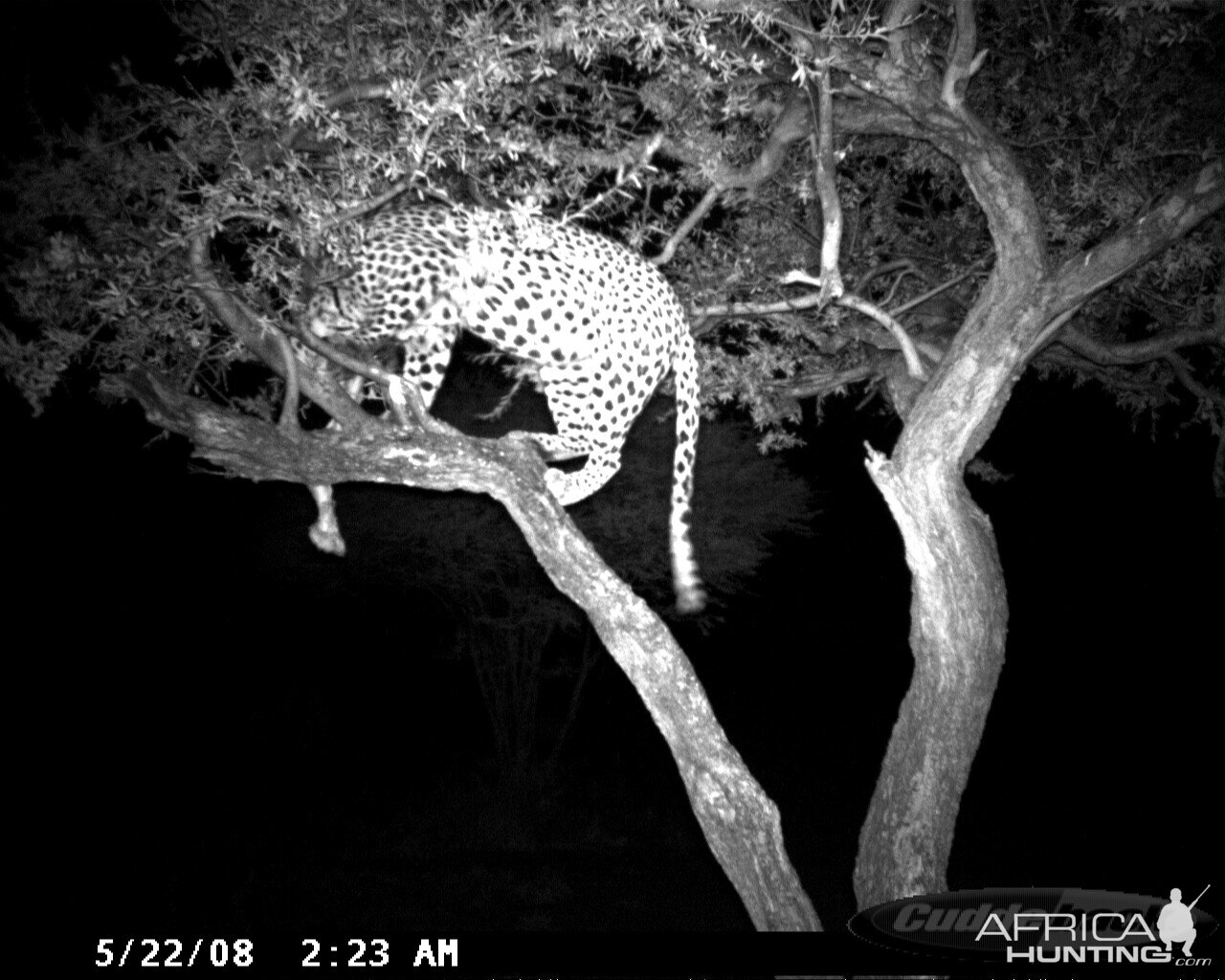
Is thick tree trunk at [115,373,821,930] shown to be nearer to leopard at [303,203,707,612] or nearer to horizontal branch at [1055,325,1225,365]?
leopard at [303,203,707,612]

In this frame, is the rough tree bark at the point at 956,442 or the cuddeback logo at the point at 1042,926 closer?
the cuddeback logo at the point at 1042,926

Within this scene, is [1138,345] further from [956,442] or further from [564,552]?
[564,552]

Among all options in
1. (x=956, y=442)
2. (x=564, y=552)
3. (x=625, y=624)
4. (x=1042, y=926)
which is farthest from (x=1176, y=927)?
(x=564, y=552)

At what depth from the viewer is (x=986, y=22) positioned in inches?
223

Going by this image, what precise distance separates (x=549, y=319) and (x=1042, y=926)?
2801 millimetres

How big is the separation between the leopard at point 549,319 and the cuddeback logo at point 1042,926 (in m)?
1.40

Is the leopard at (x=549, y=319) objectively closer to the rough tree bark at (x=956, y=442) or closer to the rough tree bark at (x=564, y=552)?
the rough tree bark at (x=564, y=552)

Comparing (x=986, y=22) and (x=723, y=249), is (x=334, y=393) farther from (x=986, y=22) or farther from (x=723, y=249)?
(x=986, y=22)

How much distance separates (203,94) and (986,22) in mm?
3571

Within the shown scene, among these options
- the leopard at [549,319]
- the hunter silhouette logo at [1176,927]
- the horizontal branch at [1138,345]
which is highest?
the horizontal branch at [1138,345]

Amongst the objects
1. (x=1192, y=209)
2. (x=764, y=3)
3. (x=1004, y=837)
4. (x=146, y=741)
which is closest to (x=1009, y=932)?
(x=1192, y=209)

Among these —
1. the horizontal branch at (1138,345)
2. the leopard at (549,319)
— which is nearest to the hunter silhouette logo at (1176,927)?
the leopard at (549,319)

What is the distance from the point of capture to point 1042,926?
4191 millimetres

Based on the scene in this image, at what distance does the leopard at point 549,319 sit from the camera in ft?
15.2
